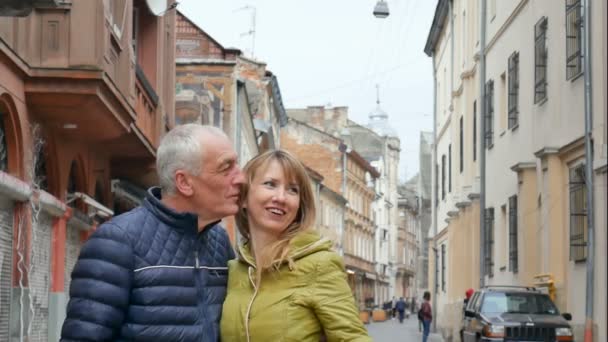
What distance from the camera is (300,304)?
14.6 ft

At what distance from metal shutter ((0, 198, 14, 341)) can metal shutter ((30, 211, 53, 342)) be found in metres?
0.75

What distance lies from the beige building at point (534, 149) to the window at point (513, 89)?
3cm

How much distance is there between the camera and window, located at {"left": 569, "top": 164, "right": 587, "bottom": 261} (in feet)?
75.1

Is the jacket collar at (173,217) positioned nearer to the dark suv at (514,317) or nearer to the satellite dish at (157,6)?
the satellite dish at (157,6)

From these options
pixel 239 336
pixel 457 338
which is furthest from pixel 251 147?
pixel 239 336

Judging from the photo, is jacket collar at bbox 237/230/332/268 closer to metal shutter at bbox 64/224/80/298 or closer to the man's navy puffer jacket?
the man's navy puffer jacket

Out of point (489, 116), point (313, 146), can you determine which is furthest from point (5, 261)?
point (313, 146)

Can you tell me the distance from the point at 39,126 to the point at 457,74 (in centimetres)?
2999

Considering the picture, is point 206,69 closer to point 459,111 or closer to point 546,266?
point 459,111

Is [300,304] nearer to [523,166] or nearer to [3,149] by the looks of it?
[3,149]

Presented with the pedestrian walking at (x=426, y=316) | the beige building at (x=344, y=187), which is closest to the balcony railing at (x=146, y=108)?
the pedestrian walking at (x=426, y=316)

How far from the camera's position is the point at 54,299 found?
16.2 meters

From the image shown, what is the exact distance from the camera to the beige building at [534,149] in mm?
22578

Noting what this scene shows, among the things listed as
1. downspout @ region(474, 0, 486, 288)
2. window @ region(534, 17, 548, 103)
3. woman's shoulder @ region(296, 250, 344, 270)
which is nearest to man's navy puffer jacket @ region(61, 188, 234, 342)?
woman's shoulder @ region(296, 250, 344, 270)
